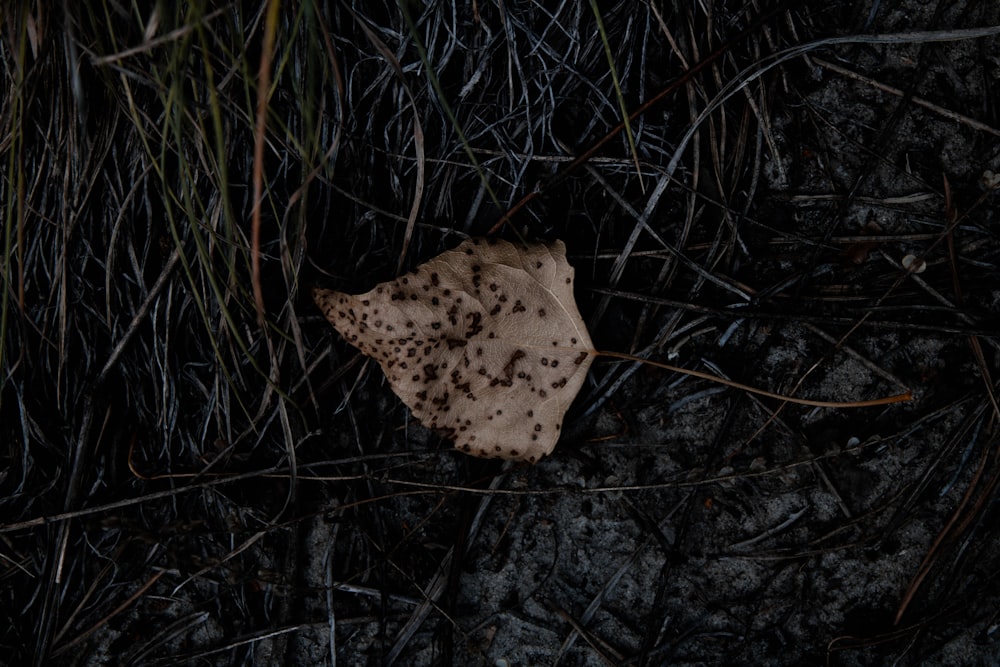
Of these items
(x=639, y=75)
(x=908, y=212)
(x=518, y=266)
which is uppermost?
(x=639, y=75)

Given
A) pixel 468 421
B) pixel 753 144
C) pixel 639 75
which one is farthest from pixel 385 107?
pixel 753 144

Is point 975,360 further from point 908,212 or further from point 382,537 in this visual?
point 382,537

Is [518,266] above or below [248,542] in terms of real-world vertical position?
Result: above

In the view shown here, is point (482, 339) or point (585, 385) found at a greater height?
point (482, 339)
